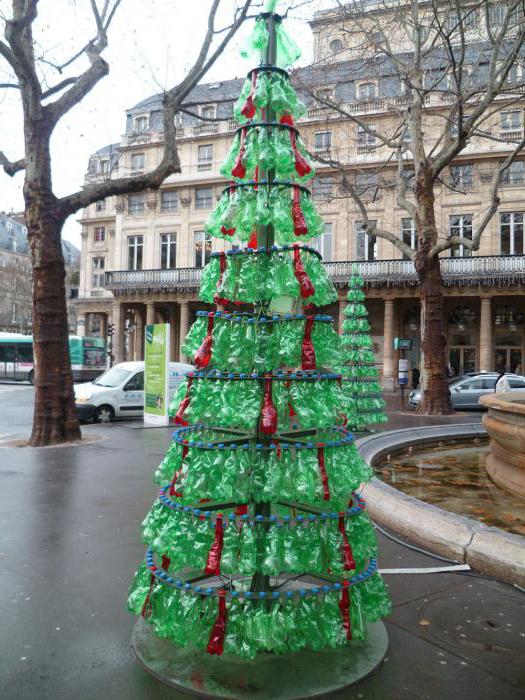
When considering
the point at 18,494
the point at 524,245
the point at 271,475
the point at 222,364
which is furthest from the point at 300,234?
the point at 524,245

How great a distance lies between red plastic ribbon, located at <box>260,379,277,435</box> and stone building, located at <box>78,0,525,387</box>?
25092 mm

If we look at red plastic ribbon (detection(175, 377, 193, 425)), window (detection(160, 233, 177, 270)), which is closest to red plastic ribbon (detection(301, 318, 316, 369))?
red plastic ribbon (detection(175, 377, 193, 425))

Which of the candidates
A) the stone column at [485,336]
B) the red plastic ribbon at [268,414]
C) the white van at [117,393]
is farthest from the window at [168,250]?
the red plastic ribbon at [268,414]

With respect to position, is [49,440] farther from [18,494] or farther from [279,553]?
[279,553]

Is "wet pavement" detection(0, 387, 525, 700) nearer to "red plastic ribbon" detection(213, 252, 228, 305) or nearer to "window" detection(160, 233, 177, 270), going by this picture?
"red plastic ribbon" detection(213, 252, 228, 305)

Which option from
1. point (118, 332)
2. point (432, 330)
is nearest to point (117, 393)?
point (432, 330)

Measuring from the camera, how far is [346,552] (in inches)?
122

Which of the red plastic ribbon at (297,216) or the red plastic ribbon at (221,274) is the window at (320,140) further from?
the red plastic ribbon at (221,274)

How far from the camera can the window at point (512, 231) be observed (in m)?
32.9

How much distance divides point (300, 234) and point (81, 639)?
2568 millimetres

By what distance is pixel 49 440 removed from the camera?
11.4 metres

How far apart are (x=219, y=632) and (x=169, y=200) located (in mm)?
41130

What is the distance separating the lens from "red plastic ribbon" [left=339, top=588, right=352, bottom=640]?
303cm

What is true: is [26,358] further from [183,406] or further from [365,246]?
[183,406]
